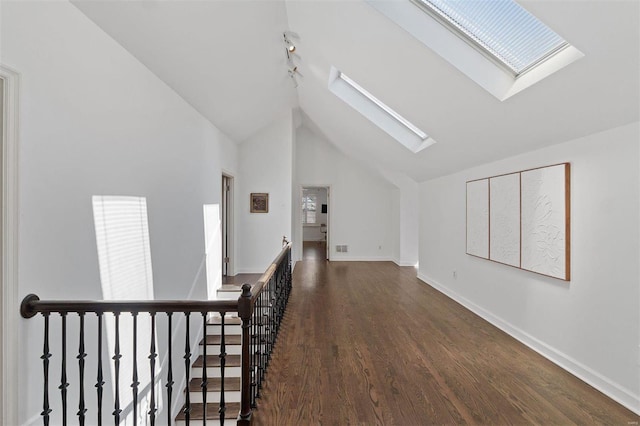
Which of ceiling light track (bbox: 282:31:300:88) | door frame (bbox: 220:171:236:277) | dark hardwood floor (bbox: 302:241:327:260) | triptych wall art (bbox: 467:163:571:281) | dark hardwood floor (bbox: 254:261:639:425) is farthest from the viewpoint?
dark hardwood floor (bbox: 302:241:327:260)

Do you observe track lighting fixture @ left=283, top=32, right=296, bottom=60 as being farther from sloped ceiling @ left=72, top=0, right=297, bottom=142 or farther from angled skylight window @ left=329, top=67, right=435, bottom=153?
angled skylight window @ left=329, top=67, right=435, bottom=153

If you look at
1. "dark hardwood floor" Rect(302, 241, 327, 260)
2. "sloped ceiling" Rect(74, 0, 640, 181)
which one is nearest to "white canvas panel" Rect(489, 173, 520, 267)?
"sloped ceiling" Rect(74, 0, 640, 181)

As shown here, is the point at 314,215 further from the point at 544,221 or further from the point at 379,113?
the point at 544,221

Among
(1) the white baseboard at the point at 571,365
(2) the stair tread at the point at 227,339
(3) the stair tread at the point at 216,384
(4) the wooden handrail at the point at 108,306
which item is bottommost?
(3) the stair tread at the point at 216,384

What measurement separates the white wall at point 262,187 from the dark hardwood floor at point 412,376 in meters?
2.89

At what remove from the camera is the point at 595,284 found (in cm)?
246

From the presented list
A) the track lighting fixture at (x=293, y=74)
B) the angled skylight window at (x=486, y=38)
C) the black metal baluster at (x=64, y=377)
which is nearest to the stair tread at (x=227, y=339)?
the black metal baluster at (x=64, y=377)

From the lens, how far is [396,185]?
25.8ft

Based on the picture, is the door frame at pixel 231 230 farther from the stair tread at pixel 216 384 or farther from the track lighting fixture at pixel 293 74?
the stair tread at pixel 216 384

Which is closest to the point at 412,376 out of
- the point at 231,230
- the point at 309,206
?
the point at 231,230

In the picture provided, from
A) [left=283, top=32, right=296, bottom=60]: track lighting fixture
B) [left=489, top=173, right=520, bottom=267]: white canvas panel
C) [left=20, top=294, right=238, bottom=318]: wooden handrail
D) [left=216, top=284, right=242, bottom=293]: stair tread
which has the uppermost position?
[left=283, top=32, right=296, bottom=60]: track lighting fixture

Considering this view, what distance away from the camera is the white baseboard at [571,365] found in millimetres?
2188

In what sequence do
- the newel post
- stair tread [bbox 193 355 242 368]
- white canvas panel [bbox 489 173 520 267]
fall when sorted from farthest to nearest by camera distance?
stair tread [bbox 193 355 242 368] < white canvas panel [bbox 489 173 520 267] < the newel post

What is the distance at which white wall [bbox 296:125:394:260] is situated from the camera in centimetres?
870
